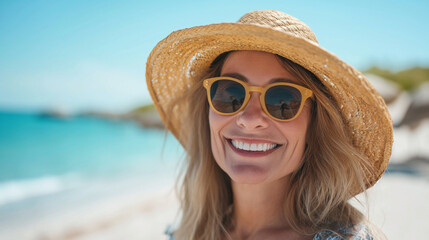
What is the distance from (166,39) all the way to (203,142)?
30.8 inches

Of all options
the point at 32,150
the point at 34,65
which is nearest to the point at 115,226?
the point at 32,150

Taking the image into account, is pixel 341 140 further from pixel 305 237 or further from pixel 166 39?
pixel 166 39

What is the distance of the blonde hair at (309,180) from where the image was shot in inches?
64.7

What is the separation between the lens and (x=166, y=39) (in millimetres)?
1828

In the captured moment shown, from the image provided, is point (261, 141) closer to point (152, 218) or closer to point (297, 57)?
point (297, 57)

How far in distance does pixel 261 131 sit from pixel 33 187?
1138cm

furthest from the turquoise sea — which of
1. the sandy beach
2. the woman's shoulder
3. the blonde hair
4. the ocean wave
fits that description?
the woman's shoulder

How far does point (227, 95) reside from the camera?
1707 mm

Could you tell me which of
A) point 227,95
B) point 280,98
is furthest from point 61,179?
point 280,98

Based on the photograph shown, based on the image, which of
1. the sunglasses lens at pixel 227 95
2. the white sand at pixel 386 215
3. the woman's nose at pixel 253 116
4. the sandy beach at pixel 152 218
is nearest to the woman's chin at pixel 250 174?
the woman's nose at pixel 253 116

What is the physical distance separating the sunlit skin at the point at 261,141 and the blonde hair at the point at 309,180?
7cm

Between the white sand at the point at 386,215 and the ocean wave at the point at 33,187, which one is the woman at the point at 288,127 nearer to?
the white sand at the point at 386,215

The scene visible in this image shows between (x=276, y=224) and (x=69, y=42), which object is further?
(x=69, y=42)

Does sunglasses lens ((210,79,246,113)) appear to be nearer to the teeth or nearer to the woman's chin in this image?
the teeth
